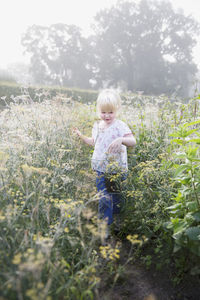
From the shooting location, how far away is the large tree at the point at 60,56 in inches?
1309

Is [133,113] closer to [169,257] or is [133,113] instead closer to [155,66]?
[169,257]

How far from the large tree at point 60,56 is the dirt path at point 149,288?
3365 centimetres

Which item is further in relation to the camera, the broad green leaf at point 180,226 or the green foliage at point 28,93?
the green foliage at point 28,93

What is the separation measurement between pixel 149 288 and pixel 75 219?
2.71 feet

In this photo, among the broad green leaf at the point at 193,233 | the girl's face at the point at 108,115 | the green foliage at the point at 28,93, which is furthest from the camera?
the green foliage at the point at 28,93

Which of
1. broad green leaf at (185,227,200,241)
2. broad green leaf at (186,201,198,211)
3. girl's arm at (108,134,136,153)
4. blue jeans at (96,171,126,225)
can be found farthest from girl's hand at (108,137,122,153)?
broad green leaf at (185,227,200,241)

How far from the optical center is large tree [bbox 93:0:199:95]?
1327 inches

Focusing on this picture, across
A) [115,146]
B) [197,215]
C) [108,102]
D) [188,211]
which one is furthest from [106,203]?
Result: [108,102]

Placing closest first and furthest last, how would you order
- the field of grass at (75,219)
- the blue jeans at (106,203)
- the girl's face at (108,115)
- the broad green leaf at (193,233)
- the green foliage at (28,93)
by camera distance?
the field of grass at (75,219) < the broad green leaf at (193,233) < the blue jeans at (106,203) < the girl's face at (108,115) < the green foliage at (28,93)

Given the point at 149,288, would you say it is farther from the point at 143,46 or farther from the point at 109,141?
the point at 143,46

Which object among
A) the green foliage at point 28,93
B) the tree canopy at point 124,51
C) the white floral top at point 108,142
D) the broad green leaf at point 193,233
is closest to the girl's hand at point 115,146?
the white floral top at point 108,142

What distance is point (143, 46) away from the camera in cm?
3403

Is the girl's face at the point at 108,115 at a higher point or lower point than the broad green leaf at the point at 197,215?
higher

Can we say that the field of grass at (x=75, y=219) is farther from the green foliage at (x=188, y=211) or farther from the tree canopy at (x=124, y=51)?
the tree canopy at (x=124, y=51)
